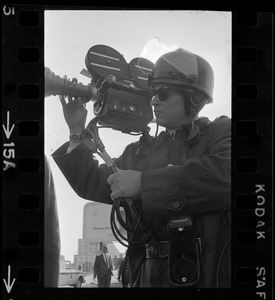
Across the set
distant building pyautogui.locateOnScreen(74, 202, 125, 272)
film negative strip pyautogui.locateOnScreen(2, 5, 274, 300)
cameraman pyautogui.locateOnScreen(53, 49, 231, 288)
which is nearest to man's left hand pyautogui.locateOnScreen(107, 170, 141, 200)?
cameraman pyautogui.locateOnScreen(53, 49, 231, 288)

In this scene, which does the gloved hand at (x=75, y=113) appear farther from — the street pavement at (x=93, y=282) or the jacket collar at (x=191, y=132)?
the street pavement at (x=93, y=282)

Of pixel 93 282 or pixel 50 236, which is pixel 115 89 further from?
pixel 93 282

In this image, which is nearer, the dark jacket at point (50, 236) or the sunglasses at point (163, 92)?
the dark jacket at point (50, 236)

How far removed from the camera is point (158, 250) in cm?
520

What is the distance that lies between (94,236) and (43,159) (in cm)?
75

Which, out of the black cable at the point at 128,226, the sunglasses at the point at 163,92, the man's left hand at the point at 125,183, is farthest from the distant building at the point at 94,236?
the sunglasses at the point at 163,92

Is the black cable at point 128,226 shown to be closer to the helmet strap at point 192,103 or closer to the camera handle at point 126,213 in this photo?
the camera handle at point 126,213

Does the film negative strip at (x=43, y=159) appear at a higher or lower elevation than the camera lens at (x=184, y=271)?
higher

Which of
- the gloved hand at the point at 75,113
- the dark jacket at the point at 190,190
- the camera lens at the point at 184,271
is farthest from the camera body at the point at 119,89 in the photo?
the camera lens at the point at 184,271

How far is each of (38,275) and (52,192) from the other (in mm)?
672

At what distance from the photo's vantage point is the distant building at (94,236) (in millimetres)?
5191

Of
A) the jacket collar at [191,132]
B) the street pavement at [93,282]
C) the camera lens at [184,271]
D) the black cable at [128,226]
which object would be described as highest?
the jacket collar at [191,132]

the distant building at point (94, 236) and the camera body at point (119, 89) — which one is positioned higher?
the camera body at point (119, 89)
